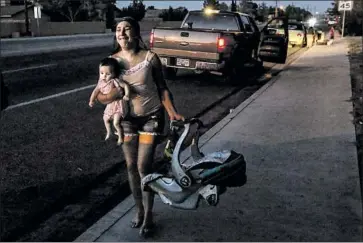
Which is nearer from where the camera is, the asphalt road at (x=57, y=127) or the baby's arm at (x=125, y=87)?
the baby's arm at (x=125, y=87)

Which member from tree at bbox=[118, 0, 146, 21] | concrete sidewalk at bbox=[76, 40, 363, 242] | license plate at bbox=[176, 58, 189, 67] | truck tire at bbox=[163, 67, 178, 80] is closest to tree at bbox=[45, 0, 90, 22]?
tree at bbox=[118, 0, 146, 21]

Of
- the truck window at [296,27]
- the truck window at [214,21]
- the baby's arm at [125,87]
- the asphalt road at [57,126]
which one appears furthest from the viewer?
the truck window at [296,27]

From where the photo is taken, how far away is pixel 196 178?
3.79m

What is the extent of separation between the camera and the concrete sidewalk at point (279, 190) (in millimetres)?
4055

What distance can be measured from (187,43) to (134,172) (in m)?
8.55

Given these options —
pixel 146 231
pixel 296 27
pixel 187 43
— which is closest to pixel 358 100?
pixel 187 43

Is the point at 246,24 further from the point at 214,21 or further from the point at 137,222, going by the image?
the point at 137,222

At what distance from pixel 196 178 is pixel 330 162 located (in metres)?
2.76

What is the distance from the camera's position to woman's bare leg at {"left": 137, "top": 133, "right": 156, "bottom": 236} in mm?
3889

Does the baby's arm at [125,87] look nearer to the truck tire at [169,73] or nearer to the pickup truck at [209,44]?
the pickup truck at [209,44]

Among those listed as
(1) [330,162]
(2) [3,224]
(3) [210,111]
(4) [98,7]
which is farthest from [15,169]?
(4) [98,7]

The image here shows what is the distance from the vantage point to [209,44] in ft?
39.3

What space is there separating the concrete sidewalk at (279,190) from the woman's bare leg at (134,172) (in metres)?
0.12

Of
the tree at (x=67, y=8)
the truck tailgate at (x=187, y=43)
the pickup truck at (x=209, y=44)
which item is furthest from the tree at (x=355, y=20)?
the tree at (x=67, y=8)
